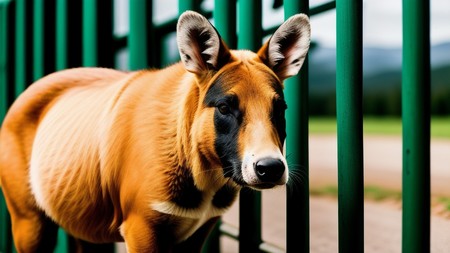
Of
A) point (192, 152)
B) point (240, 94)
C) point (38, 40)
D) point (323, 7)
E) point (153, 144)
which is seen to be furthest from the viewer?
point (38, 40)

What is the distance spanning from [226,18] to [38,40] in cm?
141

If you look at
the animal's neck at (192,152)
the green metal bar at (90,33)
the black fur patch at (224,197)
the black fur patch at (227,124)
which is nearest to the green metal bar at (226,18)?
the animal's neck at (192,152)

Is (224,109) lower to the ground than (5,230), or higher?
higher

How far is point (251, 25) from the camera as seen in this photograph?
6.21 feet

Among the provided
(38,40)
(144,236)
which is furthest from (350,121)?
(38,40)

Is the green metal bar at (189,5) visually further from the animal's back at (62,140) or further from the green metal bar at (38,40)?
the green metal bar at (38,40)

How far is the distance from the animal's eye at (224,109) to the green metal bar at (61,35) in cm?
144

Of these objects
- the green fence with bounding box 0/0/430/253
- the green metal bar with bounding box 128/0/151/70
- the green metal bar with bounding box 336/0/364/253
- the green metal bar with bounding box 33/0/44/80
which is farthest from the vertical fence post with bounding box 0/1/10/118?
the green metal bar with bounding box 336/0/364/253

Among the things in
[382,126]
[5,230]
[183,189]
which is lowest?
[382,126]

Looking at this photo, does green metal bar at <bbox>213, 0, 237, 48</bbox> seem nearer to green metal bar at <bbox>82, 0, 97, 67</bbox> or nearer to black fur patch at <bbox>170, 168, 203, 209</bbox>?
black fur patch at <bbox>170, 168, 203, 209</bbox>

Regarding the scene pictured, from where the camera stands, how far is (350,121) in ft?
5.32

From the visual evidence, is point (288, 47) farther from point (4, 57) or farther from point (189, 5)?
point (4, 57)

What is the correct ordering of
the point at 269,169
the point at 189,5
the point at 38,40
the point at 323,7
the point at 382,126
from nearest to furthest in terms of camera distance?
the point at 269,169, the point at 189,5, the point at 323,7, the point at 38,40, the point at 382,126

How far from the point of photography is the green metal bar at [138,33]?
2.23 metres
